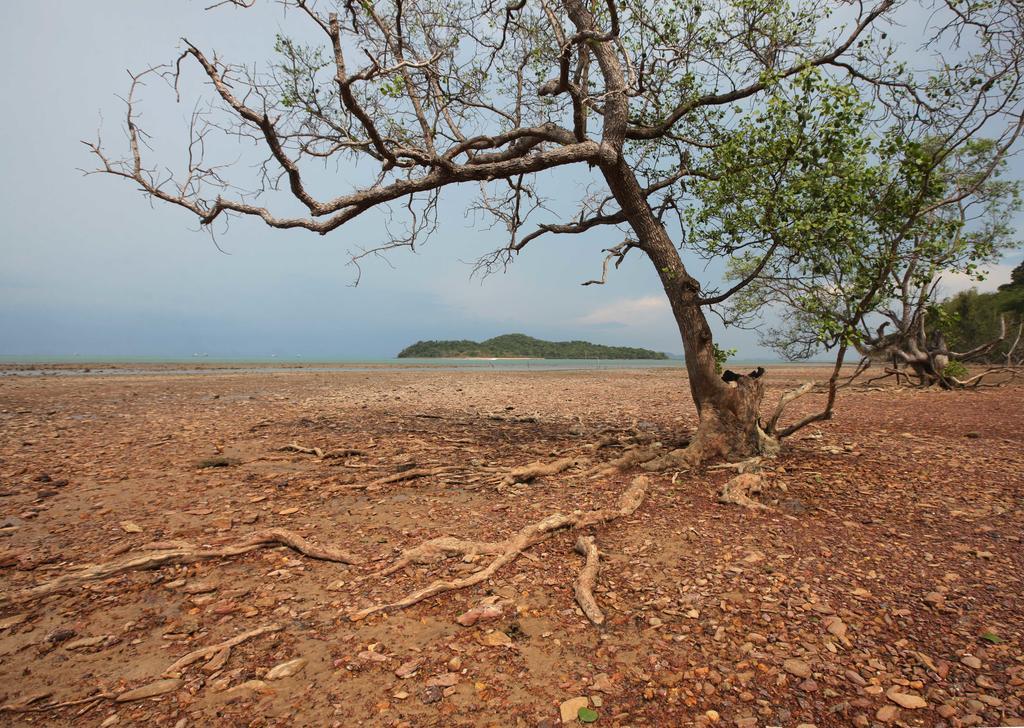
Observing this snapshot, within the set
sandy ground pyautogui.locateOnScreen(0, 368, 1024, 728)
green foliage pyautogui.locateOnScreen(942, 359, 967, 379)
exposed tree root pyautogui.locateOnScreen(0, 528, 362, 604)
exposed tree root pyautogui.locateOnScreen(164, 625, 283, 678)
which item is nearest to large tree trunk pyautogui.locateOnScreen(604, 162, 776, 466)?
sandy ground pyautogui.locateOnScreen(0, 368, 1024, 728)

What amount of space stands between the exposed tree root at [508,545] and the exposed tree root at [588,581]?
1.21 ft

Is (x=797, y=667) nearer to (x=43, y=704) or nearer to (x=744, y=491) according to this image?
(x=744, y=491)

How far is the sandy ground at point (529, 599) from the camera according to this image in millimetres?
2680

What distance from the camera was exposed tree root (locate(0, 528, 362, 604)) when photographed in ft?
12.8

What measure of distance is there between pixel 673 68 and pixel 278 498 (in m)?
9.94

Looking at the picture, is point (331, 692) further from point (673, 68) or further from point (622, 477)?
point (673, 68)

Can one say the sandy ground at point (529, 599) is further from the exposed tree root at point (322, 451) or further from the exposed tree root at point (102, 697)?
the exposed tree root at point (322, 451)

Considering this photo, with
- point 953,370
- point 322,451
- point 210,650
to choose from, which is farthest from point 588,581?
point 953,370

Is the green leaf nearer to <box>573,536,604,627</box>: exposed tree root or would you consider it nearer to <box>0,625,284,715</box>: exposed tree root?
<box>573,536,604,627</box>: exposed tree root

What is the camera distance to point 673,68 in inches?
348

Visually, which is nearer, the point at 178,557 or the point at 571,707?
the point at 571,707

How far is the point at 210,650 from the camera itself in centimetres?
315

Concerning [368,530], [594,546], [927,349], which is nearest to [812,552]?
[594,546]

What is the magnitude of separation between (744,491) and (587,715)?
3.88 m
